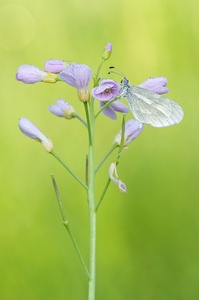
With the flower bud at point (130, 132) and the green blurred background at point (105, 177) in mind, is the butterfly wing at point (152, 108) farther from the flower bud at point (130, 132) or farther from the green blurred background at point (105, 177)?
the green blurred background at point (105, 177)

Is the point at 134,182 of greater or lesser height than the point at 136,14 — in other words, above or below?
below

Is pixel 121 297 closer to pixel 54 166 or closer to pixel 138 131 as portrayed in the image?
pixel 54 166

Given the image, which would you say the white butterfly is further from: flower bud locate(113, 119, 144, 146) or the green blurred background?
the green blurred background

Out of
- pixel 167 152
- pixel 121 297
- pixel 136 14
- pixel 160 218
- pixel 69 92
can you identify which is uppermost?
pixel 136 14

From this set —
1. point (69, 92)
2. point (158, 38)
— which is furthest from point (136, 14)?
point (69, 92)

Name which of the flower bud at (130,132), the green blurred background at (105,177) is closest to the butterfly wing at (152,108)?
the flower bud at (130,132)

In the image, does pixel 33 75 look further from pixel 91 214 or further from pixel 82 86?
pixel 91 214
